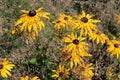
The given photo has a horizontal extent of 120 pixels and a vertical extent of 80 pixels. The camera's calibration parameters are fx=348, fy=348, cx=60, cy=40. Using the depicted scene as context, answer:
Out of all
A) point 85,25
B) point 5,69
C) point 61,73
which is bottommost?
point 61,73

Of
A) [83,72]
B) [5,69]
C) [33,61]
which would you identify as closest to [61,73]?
[83,72]

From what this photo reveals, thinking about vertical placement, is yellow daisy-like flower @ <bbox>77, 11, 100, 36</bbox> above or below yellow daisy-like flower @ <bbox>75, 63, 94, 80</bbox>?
above

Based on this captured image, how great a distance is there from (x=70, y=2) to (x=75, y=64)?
236 centimetres

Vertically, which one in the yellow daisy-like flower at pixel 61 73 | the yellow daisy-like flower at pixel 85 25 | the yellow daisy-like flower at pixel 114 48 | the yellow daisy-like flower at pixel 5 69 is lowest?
the yellow daisy-like flower at pixel 61 73

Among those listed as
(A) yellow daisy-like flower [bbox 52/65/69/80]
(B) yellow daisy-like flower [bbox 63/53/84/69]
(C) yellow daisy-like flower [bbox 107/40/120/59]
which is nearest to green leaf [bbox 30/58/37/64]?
(A) yellow daisy-like flower [bbox 52/65/69/80]

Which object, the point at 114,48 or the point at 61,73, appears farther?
the point at 114,48

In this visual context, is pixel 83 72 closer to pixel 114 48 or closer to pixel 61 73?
pixel 61 73

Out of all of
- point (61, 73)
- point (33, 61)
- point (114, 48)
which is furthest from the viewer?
point (33, 61)

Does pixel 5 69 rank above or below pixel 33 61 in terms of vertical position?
above

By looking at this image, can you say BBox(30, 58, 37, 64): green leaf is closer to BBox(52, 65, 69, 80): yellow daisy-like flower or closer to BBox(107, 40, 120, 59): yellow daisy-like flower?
BBox(52, 65, 69, 80): yellow daisy-like flower

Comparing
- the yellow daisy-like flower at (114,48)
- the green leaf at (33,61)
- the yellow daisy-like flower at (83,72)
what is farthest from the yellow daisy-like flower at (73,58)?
the green leaf at (33,61)

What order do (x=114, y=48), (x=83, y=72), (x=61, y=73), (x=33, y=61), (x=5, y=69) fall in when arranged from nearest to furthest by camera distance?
(x=5, y=69)
(x=83, y=72)
(x=61, y=73)
(x=114, y=48)
(x=33, y=61)

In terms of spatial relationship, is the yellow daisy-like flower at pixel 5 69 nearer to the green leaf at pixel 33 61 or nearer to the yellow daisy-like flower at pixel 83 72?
the green leaf at pixel 33 61

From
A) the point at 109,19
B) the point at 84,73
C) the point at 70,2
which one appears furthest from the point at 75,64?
the point at 70,2
